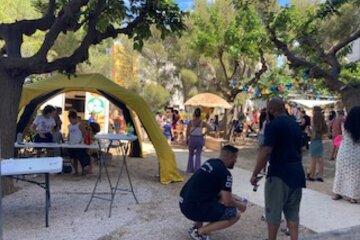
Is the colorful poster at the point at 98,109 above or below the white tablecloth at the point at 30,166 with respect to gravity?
above

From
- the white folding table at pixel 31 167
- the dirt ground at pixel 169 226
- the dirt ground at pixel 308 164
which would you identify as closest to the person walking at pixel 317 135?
the dirt ground at pixel 308 164

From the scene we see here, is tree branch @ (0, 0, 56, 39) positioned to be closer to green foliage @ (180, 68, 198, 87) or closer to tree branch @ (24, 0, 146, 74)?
tree branch @ (24, 0, 146, 74)

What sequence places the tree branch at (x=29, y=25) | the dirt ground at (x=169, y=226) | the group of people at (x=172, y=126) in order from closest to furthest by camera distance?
the dirt ground at (x=169, y=226) → the tree branch at (x=29, y=25) → the group of people at (x=172, y=126)

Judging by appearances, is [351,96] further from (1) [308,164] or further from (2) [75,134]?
(2) [75,134]

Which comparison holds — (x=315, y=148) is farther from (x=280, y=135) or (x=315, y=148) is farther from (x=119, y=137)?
(x=280, y=135)

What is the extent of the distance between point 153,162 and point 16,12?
11.5 m

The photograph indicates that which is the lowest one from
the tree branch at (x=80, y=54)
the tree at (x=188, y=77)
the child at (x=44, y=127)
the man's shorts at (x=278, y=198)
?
the man's shorts at (x=278, y=198)

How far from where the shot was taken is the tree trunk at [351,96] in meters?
12.2

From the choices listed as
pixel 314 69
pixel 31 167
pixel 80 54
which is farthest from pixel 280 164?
pixel 314 69

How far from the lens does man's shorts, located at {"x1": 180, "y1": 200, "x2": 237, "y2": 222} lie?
574 centimetres

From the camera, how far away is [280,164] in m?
5.45

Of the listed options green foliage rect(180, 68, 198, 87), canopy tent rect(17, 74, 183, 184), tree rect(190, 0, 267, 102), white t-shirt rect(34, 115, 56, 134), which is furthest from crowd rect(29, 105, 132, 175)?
green foliage rect(180, 68, 198, 87)

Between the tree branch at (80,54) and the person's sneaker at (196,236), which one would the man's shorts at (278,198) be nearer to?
the person's sneaker at (196,236)

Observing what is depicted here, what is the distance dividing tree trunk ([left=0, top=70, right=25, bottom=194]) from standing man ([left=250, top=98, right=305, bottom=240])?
4.94 m
